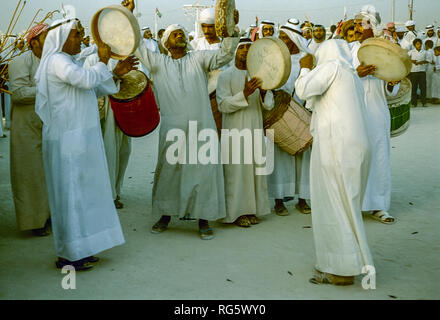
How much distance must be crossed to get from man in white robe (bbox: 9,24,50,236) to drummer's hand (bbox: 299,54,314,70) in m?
2.60

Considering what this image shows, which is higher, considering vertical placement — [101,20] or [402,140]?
[101,20]

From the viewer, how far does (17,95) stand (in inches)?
201

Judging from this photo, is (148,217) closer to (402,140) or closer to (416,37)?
(402,140)

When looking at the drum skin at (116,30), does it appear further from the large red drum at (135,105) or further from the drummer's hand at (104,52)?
the large red drum at (135,105)

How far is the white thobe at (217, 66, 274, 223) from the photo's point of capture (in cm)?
545

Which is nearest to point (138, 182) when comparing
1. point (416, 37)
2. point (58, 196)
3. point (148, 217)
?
point (148, 217)

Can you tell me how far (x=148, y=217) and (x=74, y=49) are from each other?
2.27 meters

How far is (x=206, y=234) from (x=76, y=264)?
1.35 m

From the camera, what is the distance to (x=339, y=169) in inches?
146

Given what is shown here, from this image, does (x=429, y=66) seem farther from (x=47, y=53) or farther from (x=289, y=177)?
(x=47, y=53)

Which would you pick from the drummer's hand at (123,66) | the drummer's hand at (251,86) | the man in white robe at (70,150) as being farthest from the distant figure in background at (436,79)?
the man in white robe at (70,150)

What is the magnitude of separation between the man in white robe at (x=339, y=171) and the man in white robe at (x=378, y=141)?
185cm

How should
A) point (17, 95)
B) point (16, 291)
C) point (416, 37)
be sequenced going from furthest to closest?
point (416, 37), point (17, 95), point (16, 291)

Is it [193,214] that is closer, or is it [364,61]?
[364,61]
